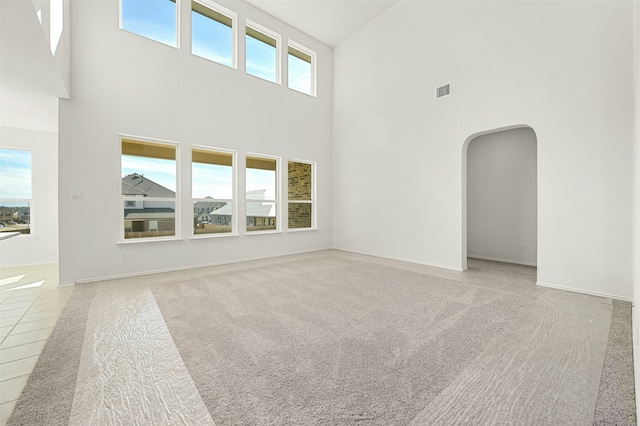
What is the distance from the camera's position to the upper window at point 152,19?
15.6ft

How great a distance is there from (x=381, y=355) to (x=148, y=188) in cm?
480

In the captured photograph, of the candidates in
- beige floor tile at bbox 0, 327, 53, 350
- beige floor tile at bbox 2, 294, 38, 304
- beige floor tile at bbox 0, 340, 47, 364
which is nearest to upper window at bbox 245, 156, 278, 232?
beige floor tile at bbox 2, 294, 38, 304

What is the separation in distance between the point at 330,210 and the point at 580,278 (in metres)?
5.32

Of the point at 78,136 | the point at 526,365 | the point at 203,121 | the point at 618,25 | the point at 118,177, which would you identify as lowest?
the point at 526,365

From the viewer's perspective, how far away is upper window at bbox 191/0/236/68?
5543 millimetres

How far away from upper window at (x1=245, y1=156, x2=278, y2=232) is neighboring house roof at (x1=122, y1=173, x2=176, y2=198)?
5.50ft

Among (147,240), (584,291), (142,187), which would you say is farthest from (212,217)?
(584,291)

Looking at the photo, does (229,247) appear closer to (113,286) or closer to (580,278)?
(113,286)

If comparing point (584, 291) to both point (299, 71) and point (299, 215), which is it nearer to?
point (299, 215)

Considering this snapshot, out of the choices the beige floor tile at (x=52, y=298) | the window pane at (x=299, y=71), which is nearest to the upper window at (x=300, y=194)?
the window pane at (x=299, y=71)

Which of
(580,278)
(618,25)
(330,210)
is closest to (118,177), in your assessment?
(330,210)

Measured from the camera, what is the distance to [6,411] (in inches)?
62.9

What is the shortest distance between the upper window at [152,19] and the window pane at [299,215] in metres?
4.21

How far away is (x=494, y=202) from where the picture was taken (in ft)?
19.9
